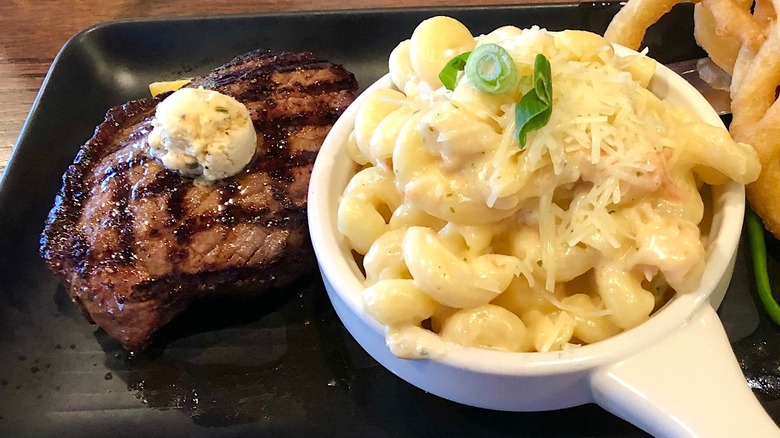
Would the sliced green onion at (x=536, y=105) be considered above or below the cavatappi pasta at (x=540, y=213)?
above

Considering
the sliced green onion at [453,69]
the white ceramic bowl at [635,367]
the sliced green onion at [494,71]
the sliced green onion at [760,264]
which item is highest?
the sliced green onion at [494,71]

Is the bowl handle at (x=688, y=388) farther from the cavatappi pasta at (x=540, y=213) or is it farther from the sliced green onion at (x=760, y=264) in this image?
the sliced green onion at (x=760, y=264)

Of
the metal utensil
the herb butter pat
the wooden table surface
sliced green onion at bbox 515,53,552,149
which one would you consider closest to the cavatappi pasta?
sliced green onion at bbox 515,53,552,149

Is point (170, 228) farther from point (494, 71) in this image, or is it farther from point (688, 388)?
point (688, 388)

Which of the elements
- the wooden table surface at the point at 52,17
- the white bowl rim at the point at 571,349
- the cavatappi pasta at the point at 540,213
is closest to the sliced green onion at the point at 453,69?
the cavatappi pasta at the point at 540,213

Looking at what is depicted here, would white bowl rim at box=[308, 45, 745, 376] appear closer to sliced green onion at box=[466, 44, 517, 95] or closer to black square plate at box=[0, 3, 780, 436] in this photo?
black square plate at box=[0, 3, 780, 436]

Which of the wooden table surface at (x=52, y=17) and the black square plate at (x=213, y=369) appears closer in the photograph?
the black square plate at (x=213, y=369)

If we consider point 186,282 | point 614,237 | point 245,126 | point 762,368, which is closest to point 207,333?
Result: point 186,282

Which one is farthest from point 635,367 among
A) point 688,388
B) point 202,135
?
point 202,135
